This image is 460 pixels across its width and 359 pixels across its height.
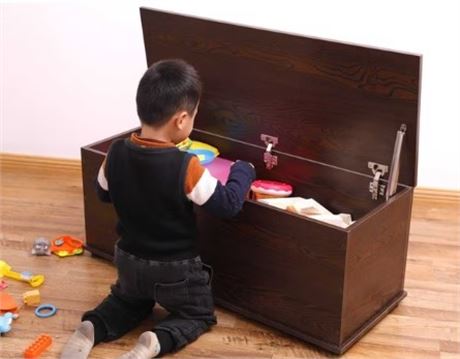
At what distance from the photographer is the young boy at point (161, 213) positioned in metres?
1.89

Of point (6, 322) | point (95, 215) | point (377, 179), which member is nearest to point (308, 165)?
point (377, 179)

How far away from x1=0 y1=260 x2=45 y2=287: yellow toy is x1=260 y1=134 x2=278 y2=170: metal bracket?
62 cm

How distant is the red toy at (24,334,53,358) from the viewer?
195 centimetres

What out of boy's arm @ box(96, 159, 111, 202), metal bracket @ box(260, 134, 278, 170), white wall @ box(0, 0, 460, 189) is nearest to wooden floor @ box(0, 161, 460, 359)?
white wall @ box(0, 0, 460, 189)

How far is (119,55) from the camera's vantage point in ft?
9.08

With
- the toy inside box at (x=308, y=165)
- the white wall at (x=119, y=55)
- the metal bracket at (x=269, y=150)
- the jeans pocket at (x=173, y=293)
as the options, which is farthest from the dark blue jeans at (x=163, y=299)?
the white wall at (x=119, y=55)

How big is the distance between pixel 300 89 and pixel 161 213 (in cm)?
43

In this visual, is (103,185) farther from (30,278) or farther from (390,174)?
(390,174)

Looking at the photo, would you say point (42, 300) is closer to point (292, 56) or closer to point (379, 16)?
point (292, 56)

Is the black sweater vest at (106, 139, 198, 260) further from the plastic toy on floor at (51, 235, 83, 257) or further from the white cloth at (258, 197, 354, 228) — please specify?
the plastic toy on floor at (51, 235, 83, 257)

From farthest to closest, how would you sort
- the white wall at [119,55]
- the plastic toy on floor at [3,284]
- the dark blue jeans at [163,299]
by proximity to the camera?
the white wall at [119,55] → the plastic toy on floor at [3,284] → the dark blue jeans at [163,299]

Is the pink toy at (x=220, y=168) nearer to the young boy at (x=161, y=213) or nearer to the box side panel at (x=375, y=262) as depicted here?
the young boy at (x=161, y=213)

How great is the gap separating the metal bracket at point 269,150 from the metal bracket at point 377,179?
0.28m

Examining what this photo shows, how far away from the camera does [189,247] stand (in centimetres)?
198
